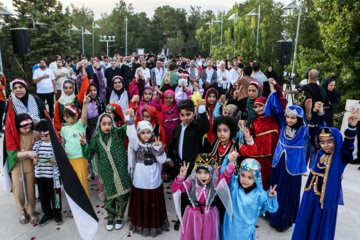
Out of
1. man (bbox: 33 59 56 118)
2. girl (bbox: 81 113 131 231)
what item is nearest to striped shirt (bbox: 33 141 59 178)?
girl (bbox: 81 113 131 231)

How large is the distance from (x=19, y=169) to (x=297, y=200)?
162 inches

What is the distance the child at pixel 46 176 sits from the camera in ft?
12.7

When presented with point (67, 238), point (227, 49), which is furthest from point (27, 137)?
point (227, 49)

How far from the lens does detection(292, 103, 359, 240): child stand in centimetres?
292

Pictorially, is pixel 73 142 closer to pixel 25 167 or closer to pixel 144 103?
pixel 25 167

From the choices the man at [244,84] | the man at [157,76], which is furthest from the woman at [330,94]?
the man at [157,76]

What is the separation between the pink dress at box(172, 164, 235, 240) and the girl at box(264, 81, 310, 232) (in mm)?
1153

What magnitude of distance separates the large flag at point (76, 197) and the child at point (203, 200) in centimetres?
105

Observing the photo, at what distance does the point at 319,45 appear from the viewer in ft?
57.9

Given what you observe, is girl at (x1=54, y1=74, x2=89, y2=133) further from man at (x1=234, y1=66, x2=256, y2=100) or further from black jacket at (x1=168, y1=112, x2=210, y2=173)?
man at (x1=234, y1=66, x2=256, y2=100)

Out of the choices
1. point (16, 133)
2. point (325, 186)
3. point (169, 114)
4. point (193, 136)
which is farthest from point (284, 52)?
point (16, 133)

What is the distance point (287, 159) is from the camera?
3633 millimetres

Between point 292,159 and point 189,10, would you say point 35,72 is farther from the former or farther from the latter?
point 189,10

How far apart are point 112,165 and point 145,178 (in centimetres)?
54
